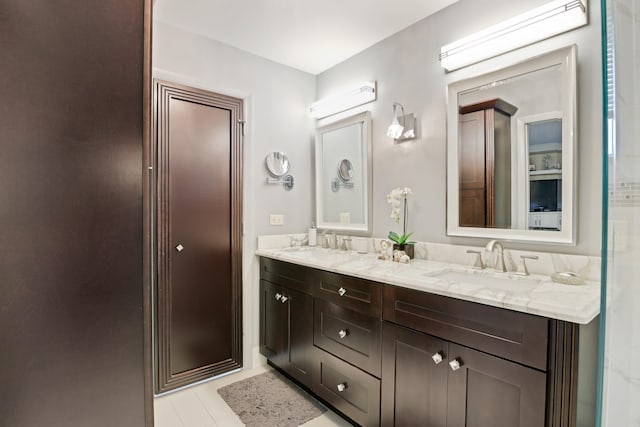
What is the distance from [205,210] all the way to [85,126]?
1.87 m

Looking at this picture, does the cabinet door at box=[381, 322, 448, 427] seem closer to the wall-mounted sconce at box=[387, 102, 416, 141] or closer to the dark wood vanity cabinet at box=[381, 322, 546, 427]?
the dark wood vanity cabinet at box=[381, 322, 546, 427]

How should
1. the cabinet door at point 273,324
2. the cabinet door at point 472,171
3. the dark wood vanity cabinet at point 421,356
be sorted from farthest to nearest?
the cabinet door at point 273,324 < the cabinet door at point 472,171 < the dark wood vanity cabinet at point 421,356

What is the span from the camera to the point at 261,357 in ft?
8.64

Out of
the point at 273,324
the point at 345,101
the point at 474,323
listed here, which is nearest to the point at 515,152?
the point at 474,323

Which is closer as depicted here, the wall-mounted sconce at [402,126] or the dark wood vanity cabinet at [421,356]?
the dark wood vanity cabinet at [421,356]

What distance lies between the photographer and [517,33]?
64.0 inches

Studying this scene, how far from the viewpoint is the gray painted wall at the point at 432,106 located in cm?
146

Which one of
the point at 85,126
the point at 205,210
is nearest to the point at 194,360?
the point at 205,210

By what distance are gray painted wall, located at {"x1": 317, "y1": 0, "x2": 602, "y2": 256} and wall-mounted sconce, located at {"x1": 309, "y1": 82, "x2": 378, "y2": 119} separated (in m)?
0.06

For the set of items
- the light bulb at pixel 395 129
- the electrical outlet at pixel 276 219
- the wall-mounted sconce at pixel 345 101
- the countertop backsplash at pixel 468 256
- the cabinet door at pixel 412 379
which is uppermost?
the wall-mounted sconce at pixel 345 101

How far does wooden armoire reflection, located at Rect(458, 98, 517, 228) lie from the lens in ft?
5.69

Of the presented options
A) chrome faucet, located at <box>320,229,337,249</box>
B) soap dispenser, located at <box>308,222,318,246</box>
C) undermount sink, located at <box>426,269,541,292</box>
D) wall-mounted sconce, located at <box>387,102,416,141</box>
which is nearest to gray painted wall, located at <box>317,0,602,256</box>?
wall-mounted sconce, located at <box>387,102,416,141</box>

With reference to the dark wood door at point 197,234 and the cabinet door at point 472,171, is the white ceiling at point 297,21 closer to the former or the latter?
the dark wood door at point 197,234

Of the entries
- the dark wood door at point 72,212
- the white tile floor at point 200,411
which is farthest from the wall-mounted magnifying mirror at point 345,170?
the dark wood door at point 72,212
